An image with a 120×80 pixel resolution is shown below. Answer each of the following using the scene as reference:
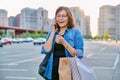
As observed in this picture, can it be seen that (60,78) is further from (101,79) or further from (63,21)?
(101,79)

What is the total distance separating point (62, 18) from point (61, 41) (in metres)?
0.31

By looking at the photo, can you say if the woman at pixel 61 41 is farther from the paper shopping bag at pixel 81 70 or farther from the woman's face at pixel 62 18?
the paper shopping bag at pixel 81 70

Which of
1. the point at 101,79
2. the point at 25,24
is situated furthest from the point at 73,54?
the point at 25,24

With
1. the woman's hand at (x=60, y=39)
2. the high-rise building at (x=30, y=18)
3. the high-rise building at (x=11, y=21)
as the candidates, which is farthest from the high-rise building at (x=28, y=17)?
the woman's hand at (x=60, y=39)

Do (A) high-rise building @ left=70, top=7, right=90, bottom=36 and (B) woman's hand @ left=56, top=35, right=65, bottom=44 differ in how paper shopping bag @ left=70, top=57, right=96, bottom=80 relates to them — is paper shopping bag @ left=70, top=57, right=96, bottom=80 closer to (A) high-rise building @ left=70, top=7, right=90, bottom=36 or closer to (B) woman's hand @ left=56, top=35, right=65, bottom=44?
(B) woman's hand @ left=56, top=35, right=65, bottom=44

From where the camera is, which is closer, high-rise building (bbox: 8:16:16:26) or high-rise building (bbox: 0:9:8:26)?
high-rise building (bbox: 0:9:8:26)

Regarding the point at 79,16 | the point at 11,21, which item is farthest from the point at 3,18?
the point at 79,16

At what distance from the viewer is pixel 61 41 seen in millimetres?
3572

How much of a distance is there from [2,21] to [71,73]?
467 ft

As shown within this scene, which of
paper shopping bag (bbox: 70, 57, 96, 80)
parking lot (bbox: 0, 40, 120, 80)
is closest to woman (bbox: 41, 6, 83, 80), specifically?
paper shopping bag (bbox: 70, 57, 96, 80)

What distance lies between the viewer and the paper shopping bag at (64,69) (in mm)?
3379

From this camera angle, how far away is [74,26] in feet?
12.5

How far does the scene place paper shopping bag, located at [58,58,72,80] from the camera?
3.38 meters

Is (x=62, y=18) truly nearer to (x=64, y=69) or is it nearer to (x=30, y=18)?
(x=64, y=69)
